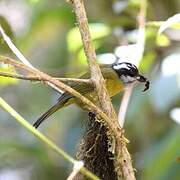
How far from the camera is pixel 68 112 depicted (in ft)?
11.9

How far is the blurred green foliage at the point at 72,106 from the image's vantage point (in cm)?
274

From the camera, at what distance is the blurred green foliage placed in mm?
2740

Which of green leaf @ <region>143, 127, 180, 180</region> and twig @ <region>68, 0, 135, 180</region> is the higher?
twig @ <region>68, 0, 135, 180</region>

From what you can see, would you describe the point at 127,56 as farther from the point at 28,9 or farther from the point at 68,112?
the point at 28,9

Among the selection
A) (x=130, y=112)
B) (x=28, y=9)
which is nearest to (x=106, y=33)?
(x=130, y=112)

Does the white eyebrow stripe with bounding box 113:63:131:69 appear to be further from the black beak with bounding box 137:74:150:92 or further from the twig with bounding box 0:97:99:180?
the twig with bounding box 0:97:99:180

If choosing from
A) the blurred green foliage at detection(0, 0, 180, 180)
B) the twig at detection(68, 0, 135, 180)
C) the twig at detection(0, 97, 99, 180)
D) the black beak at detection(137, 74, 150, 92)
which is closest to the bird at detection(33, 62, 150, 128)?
the black beak at detection(137, 74, 150, 92)

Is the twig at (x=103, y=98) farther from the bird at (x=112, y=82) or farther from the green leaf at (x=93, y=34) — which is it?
the green leaf at (x=93, y=34)

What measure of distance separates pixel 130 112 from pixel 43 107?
1.07 metres

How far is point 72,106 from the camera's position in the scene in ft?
11.8

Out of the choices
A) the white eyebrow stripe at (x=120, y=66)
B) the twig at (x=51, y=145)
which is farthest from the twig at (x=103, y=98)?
the white eyebrow stripe at (x=120, y=66)

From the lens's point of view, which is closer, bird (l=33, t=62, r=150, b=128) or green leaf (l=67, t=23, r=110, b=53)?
bird (l=33, t=62, r=150, b=128)

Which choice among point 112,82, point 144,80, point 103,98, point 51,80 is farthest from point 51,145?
point 112,82

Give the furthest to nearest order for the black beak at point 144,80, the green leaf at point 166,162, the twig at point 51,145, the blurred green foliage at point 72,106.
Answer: the blurred green foliage at point 72,106
the green leaf at point 166,162
the black beak at point 144,80
the twig at point 51,145
